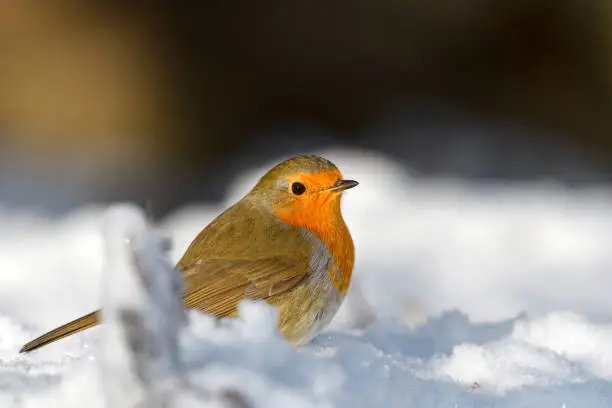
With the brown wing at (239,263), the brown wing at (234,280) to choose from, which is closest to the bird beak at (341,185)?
the brown wing at (239,263)

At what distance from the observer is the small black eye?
3.43 m

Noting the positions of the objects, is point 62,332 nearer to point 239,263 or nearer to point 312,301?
point 239,263

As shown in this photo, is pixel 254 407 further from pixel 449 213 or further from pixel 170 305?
pixel 449 213

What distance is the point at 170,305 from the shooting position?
153 cm

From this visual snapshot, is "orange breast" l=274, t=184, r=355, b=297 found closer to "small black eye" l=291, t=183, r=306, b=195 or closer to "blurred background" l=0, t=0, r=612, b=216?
"small black eye" l=291, t=183, r=306, b=195

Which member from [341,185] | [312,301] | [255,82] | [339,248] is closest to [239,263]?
[312,301]

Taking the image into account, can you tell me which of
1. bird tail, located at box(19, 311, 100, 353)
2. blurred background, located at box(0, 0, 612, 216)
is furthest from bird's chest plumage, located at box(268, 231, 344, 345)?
blurred background, located at box(0, 0, 612, 216)

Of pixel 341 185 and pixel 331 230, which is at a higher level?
pixel 341 185

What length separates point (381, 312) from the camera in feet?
11.7

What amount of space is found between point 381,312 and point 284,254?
1.82 feet

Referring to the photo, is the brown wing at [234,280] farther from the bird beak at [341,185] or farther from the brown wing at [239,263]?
the bird beak at [341,185]

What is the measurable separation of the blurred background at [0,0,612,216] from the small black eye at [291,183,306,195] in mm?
4184

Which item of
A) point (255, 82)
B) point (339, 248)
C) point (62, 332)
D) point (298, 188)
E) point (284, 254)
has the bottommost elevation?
point (62, 332)

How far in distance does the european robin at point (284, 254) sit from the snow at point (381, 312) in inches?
5.7
